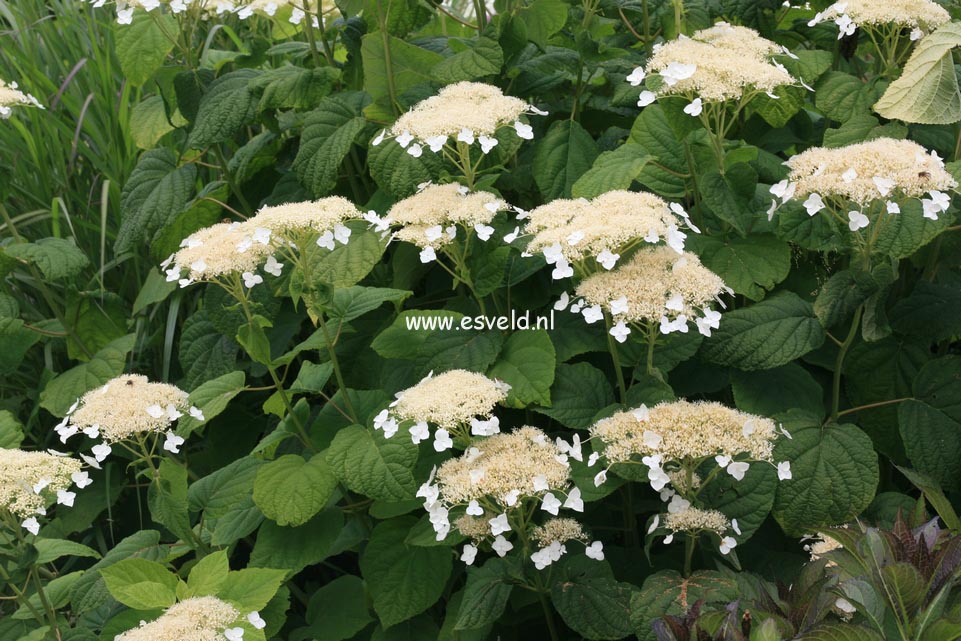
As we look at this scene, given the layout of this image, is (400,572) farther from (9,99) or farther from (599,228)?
(9,99)

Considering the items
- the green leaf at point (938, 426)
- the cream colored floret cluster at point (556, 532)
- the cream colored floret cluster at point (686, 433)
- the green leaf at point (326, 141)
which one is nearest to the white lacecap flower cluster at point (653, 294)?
the cream colored floret cluster at point (686, 433)

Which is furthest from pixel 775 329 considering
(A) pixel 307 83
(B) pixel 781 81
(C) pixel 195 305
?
(C) pixel 195 305

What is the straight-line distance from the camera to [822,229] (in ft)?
7.89

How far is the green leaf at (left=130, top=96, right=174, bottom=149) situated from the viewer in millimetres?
3400

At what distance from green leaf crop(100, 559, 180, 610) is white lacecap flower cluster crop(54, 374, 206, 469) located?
0.25m

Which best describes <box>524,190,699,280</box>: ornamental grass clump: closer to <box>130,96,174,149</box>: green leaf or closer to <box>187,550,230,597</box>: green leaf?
<box>187,550,230,597</box>: green leaf

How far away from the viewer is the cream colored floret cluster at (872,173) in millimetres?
2053

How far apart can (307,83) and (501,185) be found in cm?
63

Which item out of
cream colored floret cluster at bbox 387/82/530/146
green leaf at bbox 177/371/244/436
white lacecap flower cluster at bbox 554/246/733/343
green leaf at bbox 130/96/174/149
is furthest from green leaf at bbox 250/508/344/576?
green leaf at bbox 130/96/174/149

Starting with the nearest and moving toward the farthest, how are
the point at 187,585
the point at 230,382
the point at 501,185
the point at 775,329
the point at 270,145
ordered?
the point at 187,585 < the point at 775,329 < the point at 230,382 < the point at 501,185 < the point at 270,145

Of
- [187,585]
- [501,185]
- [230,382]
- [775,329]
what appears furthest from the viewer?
[501,185]

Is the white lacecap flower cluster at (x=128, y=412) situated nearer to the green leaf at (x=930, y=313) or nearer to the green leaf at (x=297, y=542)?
the green leaf at (x=297, y=542)

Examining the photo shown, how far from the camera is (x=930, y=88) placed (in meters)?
2.39

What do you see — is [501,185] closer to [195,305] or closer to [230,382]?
[230,382]
